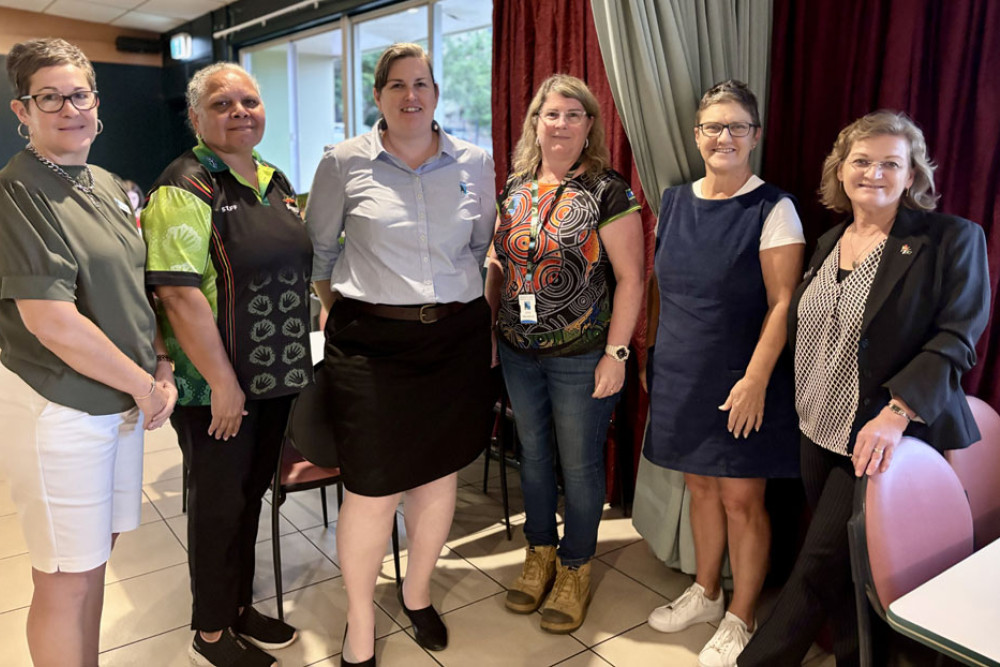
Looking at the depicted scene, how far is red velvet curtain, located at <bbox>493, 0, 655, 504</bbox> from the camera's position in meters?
2.97

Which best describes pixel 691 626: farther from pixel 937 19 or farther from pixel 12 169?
pixel 12 169

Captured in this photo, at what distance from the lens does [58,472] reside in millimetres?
1522

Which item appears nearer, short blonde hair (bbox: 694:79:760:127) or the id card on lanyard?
short blonde hair (bbox: 694:79:760:127)

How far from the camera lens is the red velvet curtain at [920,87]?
1.93 meters

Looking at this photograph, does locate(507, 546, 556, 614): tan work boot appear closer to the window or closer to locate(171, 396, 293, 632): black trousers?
locate(171, 396, 293, 632): black trousers


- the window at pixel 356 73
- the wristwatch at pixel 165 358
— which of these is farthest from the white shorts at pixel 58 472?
the window at pixel 356 73

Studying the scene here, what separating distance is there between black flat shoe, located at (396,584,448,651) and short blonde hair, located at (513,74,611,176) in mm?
1333

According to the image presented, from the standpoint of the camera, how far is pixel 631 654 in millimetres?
2127

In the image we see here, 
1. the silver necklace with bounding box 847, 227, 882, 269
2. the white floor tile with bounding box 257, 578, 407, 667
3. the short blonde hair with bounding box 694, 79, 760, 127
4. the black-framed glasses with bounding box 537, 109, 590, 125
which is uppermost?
the short blonde hair with bounding box 694, 79, 760, 127

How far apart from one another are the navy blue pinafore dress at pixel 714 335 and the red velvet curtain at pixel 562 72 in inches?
25.9

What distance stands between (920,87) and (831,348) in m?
0.87

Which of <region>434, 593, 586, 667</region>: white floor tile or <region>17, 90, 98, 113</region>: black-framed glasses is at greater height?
<region>17, 90, 98, 113</region>: black-framed glasses

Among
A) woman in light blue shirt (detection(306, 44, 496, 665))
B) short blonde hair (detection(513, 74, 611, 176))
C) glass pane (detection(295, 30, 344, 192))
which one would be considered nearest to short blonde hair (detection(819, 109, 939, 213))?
short blonde hair (detection(513, 74, 611, 176))

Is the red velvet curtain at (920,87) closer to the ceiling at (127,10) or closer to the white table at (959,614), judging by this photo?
the white table at (959,614)
